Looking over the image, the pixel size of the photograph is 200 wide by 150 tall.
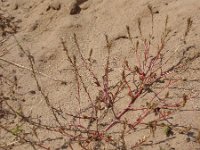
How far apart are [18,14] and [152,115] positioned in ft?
5.19

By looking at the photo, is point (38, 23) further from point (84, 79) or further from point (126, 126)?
point (126, 126)

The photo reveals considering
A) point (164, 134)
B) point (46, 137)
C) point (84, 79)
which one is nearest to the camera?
point (164, 134)

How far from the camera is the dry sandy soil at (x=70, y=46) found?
240 cm

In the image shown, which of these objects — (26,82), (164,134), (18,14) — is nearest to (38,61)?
(26,82)

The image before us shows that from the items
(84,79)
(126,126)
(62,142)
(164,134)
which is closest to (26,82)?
(84,79)

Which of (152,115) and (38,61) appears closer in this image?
(152,115)

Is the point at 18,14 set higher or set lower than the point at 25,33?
higher

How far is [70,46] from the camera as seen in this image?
292cm

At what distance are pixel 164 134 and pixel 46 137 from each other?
74cm

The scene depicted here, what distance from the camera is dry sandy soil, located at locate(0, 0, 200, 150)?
7.86 feet

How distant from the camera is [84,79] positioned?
2.71 metres

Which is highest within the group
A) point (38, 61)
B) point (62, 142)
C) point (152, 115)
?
point (38, 61)

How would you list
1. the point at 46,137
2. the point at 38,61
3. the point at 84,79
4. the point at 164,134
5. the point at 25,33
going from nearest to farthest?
the point at 164,134, the point at 46,137, the point at 84,79, the point at 38,61, the point at 25,33

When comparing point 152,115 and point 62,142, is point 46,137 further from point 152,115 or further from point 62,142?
point 152,115
